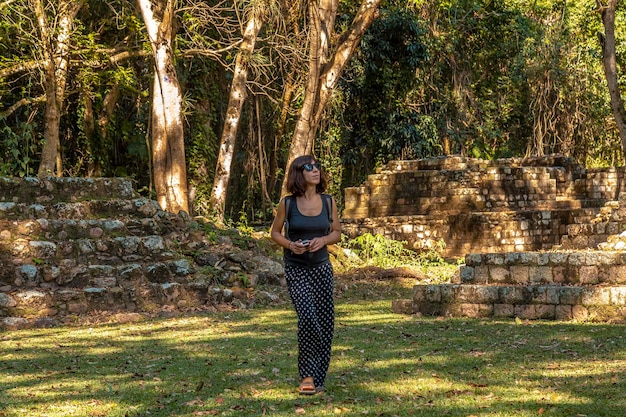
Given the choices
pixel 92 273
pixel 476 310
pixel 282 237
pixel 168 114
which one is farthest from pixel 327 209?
pixel 168 114

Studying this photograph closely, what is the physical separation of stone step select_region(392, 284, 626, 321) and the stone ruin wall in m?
11.1

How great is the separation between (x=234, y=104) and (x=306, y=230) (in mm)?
14461

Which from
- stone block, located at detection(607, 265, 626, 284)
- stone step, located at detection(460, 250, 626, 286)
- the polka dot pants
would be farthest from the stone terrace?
the polka dot pants

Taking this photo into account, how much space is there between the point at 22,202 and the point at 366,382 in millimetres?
8553

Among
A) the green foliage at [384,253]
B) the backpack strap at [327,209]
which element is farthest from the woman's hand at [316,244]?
the green foliage at [384,253]

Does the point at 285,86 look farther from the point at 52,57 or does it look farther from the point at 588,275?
the point at 588,275

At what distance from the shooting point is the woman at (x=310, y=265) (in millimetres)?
6938

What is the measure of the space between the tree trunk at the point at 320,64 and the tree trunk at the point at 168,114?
2.66m

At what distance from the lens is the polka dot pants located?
6.94m

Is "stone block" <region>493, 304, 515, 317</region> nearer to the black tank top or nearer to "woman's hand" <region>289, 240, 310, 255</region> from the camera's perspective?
the black tank top

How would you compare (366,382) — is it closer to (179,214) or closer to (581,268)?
(581,268)

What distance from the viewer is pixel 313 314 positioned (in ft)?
22.8

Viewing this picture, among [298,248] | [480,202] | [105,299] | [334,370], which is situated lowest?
[334,370]

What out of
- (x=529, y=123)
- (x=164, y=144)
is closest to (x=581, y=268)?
(x=164, y=144)
